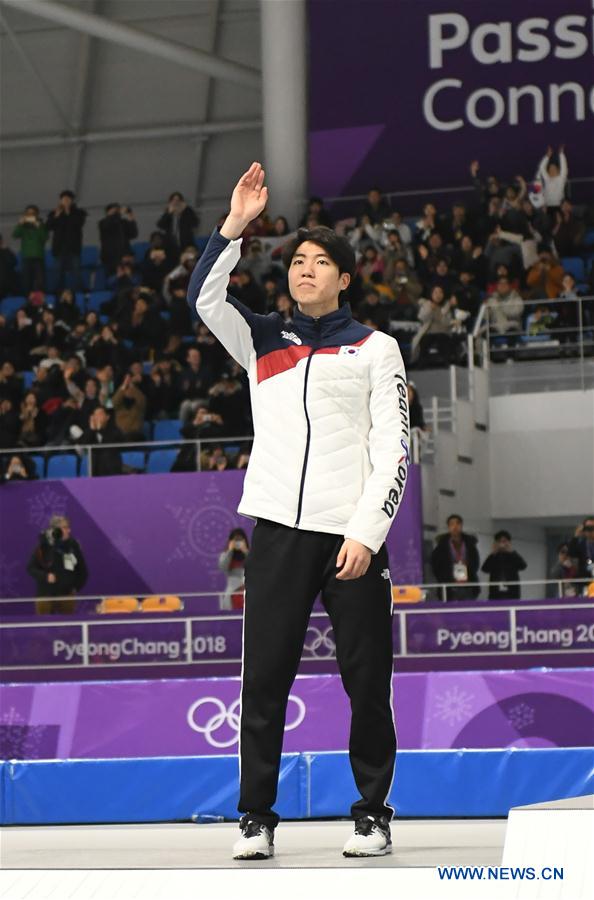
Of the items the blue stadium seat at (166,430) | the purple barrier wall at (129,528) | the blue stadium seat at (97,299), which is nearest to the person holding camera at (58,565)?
the purple barrier wall at (129,528)

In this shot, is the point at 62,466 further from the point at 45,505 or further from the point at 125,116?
the point at 125,116

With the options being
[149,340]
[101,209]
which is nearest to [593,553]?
[149,340]

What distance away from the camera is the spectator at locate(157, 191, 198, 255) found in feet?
70.3

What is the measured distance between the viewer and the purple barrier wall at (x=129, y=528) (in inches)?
651

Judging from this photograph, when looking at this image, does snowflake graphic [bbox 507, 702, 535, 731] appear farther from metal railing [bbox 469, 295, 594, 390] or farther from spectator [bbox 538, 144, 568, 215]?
spectator [bbox 538, 144, 568, 215]

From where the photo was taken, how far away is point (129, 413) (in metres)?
17.4

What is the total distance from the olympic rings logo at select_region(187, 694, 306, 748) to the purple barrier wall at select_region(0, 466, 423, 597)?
674 cm

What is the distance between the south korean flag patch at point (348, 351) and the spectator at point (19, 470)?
12.4 metres

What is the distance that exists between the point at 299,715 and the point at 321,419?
4.94m

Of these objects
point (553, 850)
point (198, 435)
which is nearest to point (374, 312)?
point (198, 435)

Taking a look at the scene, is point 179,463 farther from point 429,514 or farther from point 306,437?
point 306,437

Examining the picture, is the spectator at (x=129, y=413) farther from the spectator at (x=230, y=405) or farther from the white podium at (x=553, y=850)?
the white podium at (x=553, y=850)

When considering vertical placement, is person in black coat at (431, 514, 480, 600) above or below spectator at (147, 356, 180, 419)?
below

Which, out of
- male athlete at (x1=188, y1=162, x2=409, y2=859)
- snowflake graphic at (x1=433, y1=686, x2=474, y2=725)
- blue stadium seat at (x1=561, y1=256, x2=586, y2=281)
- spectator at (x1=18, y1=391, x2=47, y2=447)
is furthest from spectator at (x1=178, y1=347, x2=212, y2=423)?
male athlete at (x1=188, y1=162, x2=409, y2=859)
